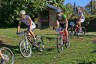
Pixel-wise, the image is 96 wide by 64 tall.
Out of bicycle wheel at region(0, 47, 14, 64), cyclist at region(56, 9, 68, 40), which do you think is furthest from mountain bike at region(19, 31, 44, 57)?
bicycle wheel at region(0, 47, 14, 64)

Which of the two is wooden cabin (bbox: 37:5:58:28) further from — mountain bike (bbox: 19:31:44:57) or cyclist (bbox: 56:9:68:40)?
mountain bike (bbox: 19:31:44:57)

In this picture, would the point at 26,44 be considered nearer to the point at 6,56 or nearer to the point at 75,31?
the point at 6,56

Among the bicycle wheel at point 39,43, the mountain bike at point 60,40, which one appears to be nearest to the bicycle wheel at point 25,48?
the bicycle wheel at point 39,43

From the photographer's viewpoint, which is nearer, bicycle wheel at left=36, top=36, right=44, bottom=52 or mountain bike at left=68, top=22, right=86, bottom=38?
bicycle wheel at left=36, top=36, right=44, bottom=52

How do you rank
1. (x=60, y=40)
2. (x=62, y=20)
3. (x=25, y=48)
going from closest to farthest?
(x=25, y=48), (x=60, y=40), (x=62, y=20)

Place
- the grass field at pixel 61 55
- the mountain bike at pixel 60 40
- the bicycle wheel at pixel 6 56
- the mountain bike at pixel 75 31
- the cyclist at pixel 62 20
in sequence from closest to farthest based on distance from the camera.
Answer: the bicycle wheel at pixel 6 56
the grass field at pixel 61 55
the mountain bike at pixel 60 40
the cyclist at pixel 62 20
the mountain bike at pixel 75 31

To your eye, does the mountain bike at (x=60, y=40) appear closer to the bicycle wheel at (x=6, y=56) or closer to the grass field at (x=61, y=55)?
the grass field at (x=61, y=55)

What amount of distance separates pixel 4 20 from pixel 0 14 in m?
1.02

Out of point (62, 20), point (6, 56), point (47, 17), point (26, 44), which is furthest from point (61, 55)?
point (47, 17)

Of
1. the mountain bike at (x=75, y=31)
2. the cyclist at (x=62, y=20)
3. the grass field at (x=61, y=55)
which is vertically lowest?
the grass field at (x=61, y=55)

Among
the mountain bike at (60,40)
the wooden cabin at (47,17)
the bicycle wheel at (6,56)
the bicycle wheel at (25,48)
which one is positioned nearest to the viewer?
the bicycle wheel at (6,56)

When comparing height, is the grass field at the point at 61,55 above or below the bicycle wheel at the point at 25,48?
below

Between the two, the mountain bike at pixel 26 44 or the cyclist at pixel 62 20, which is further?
the cyclist at pixel 62 20

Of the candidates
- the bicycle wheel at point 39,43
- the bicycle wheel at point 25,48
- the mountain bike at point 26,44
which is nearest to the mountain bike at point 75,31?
the bicycle wheel at point 39,43
